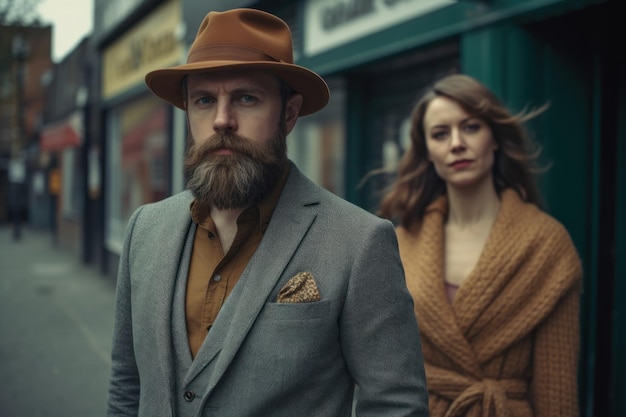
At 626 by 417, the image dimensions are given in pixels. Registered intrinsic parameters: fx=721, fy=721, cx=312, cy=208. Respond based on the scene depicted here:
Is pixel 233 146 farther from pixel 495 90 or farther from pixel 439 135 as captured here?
pixel 495 90

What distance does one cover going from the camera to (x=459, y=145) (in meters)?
2.60

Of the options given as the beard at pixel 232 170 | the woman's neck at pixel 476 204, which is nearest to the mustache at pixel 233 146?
the beard at pixel 232 170

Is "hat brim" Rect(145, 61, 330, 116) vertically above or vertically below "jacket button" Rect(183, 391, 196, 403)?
above

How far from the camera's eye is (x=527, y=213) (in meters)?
2.58

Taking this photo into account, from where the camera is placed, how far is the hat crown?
5.89 ft

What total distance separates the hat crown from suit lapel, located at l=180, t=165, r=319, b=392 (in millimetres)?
386

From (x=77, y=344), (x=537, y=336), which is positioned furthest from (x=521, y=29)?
(x=77, y=344)

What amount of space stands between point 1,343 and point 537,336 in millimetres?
6299

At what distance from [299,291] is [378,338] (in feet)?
0.74

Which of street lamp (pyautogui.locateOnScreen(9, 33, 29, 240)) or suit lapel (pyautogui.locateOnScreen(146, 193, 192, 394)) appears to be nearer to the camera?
suit lapel (pyautogui.locateOnScreen(146, 193, 192, 394))

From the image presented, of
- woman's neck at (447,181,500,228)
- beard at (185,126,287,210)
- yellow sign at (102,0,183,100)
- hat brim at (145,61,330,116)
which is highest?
yellow sign at (102,0,183,100)

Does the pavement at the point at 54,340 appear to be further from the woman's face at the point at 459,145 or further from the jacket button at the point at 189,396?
the jacket button at the point at 189,396

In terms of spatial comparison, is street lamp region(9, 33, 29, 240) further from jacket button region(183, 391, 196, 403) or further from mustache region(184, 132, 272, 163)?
jacket button region(183, 391, 196, 403)

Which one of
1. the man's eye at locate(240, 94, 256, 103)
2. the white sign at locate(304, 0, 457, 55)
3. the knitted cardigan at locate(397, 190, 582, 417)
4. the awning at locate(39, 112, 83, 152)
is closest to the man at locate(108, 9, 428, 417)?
the man's eye at locate(240, 94, 256, 103)
